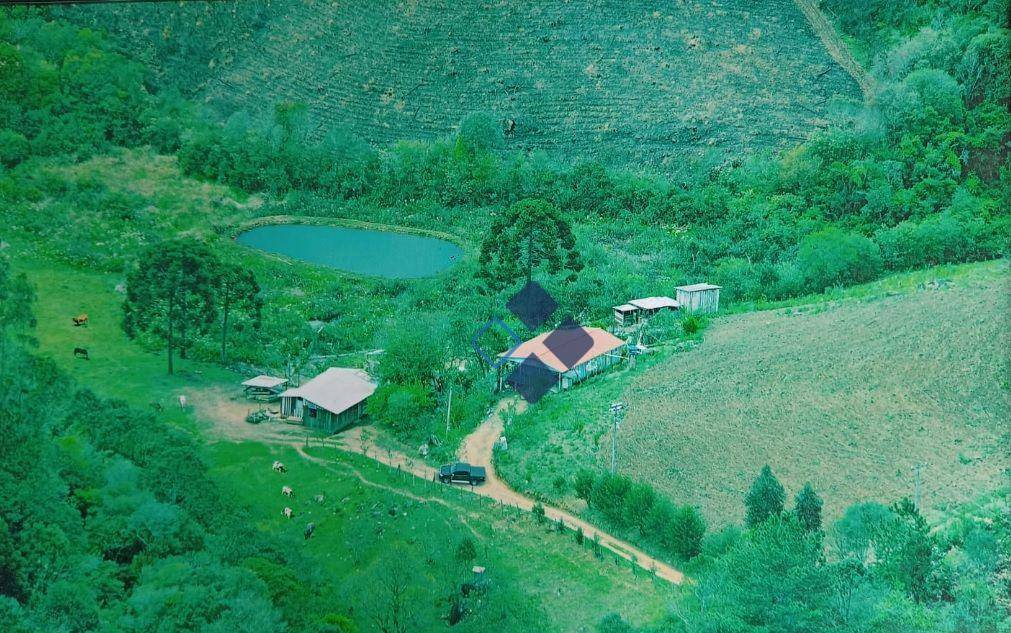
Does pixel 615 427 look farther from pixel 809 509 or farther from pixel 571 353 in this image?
pixel 809 509

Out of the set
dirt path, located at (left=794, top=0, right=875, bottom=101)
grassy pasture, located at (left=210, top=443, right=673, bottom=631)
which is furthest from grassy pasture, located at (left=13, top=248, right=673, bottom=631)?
dirt path, located at (left=794, top=0, right=875, bottom=101)

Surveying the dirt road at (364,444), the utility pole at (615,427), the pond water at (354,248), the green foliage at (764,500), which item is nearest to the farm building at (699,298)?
the utility pole at (615,427)

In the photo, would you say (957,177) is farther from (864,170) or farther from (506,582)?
(506,582)

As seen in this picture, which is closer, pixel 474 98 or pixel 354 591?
pixel 354 591

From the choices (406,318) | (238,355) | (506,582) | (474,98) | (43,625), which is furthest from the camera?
(474,98)

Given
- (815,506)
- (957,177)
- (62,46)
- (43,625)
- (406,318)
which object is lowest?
(43,625)

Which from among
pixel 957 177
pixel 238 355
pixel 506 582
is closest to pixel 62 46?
pixel 238 355

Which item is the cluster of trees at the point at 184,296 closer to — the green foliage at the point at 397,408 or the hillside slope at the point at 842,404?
the green foliage at the point at 397,408
